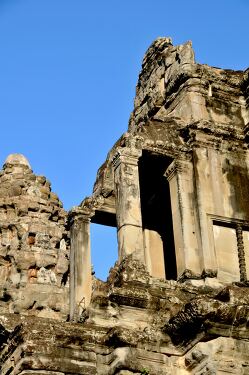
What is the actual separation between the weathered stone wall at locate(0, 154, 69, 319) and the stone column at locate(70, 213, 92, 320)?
4521mm

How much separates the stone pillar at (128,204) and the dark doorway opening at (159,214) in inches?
62.3

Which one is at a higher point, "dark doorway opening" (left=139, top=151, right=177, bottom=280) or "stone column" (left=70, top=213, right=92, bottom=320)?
"dark doorway opening" (left=139, top=151, right=177, bottom=280)

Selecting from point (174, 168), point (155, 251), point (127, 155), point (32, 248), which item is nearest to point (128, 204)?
point (127, 155)

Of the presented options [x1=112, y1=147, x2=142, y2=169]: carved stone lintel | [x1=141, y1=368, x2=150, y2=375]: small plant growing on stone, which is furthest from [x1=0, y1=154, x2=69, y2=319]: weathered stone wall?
[x1=141, y1=368, x2=150, y2=375]: small plant growing on stone

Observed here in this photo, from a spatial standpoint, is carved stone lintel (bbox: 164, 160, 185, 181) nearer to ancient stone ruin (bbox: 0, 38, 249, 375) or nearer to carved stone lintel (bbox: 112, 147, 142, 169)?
ancient stone ruin (bbox: 0, 38, 249, 375)

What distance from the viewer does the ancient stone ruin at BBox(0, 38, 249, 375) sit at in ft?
54.3

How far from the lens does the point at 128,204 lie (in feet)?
66.3

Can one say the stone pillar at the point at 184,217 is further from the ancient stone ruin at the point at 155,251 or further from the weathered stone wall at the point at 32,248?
the weathered stone wall at the point at 32,248

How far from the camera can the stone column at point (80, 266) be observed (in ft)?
69.9

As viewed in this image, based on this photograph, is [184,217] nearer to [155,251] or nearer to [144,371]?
[155,251]

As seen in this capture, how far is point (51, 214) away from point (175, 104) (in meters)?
7.52

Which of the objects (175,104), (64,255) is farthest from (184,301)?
(64,255)

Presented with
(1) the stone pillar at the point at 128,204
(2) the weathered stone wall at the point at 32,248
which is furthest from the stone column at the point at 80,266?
(2) the weathered stone wall at the point at 32,248

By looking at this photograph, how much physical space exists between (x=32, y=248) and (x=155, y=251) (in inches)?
228
